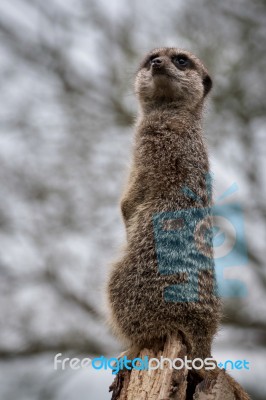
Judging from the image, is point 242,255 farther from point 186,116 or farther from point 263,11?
point 263,11

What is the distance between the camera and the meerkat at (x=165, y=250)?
132 inches

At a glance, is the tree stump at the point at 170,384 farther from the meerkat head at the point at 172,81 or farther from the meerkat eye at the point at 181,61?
the meerkat eye at the point at 181,61

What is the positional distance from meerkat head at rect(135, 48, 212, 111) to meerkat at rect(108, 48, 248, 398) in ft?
0.82

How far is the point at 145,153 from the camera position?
3.86 m

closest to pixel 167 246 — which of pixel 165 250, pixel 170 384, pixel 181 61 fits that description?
pixel 165 250

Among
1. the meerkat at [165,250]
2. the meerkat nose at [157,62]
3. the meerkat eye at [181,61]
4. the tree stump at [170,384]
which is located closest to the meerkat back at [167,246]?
the meerkat at [165,250]

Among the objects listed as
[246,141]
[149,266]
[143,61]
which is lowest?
[149,266]

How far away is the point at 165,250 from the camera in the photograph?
137 inches

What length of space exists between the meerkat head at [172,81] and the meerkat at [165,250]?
9.9 inches

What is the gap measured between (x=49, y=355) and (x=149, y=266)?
557 cm

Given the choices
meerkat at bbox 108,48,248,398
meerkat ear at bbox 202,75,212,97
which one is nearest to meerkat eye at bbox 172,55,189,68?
meerkat ear at bbox 202,75,212,97

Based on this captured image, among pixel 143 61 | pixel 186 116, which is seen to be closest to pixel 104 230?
pixel 143 61

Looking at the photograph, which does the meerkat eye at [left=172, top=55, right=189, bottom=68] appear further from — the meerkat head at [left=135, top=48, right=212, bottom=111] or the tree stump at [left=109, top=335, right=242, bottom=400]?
the tree stump at [left=109, top=335, right=242, bottom=400]

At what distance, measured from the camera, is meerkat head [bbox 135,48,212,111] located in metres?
4.30
